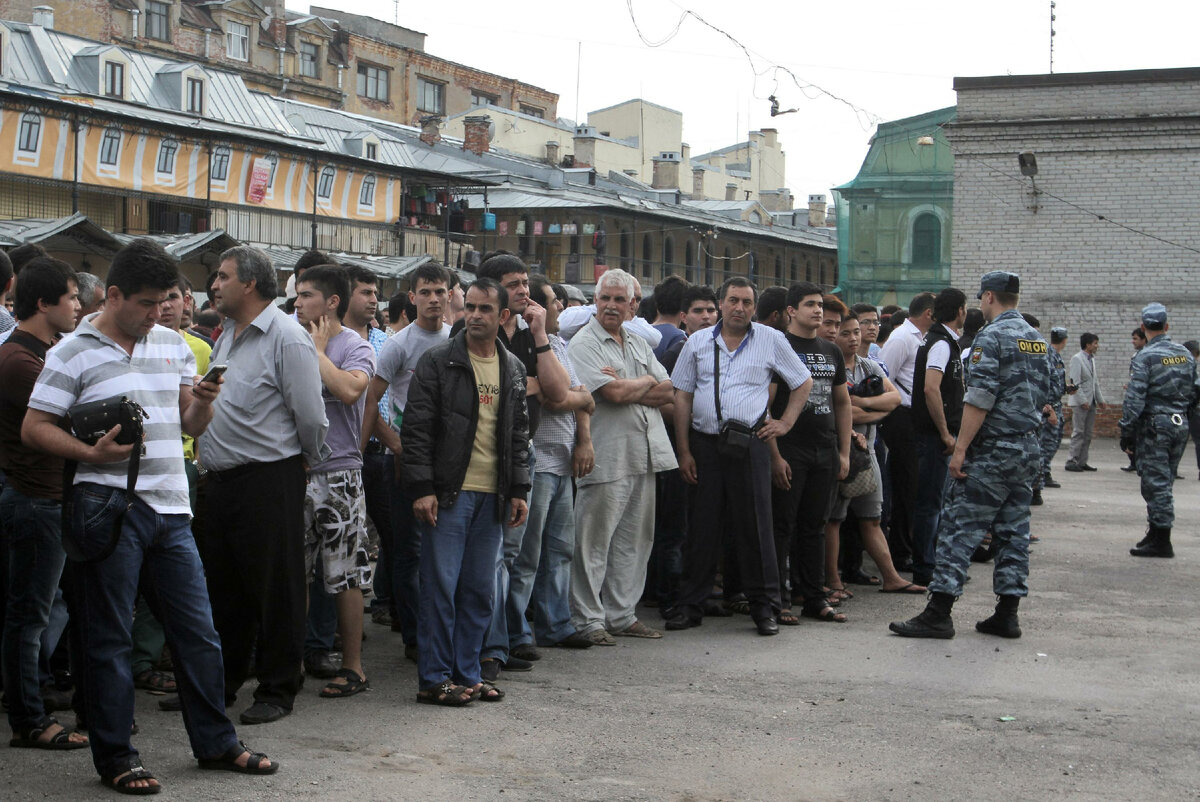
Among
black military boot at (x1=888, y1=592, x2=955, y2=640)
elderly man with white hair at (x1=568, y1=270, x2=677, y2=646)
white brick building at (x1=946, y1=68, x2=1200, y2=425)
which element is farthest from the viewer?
white brick building at (x1=946, y1=68, x2=1200, y2=425)

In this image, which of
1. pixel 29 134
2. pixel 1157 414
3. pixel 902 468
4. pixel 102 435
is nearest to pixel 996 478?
pixel 902 468

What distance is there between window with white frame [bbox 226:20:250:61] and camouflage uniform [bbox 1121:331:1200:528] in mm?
50513

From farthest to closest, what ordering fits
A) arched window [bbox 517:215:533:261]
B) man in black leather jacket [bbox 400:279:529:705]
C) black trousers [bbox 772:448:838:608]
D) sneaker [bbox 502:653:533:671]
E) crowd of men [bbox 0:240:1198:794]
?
arched window [bbox 517:215:533:261] < black trousers [bbox 772:448:838:608] < sneaker [bbox 502:653:533:671] < man in black leather jacket [bbox 400:279:529:705] < crowd of men [bbox 0:240:1198:794]

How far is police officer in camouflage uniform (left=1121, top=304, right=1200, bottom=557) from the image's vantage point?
1167 cm

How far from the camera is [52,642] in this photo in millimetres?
5816

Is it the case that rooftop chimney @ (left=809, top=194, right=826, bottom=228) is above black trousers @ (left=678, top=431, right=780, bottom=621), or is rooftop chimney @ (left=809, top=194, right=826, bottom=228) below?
above

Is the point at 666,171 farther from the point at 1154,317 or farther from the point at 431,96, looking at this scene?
the point at 1154,317

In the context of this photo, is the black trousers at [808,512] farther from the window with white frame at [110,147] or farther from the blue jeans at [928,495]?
the window with white frame at [110,147]

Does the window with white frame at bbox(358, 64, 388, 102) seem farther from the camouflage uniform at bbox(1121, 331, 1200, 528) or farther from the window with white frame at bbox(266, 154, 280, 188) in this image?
the camouflage uniform at bbox(1121, 331, 1200, 528)

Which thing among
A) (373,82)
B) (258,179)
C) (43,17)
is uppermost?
(373,82)

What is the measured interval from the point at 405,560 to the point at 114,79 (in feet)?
121

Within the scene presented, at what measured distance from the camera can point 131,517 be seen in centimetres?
487

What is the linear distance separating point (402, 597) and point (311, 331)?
1.60 metres

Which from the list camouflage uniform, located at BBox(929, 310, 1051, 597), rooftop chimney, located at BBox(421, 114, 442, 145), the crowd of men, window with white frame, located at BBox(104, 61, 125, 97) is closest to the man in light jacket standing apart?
the crowd of men
